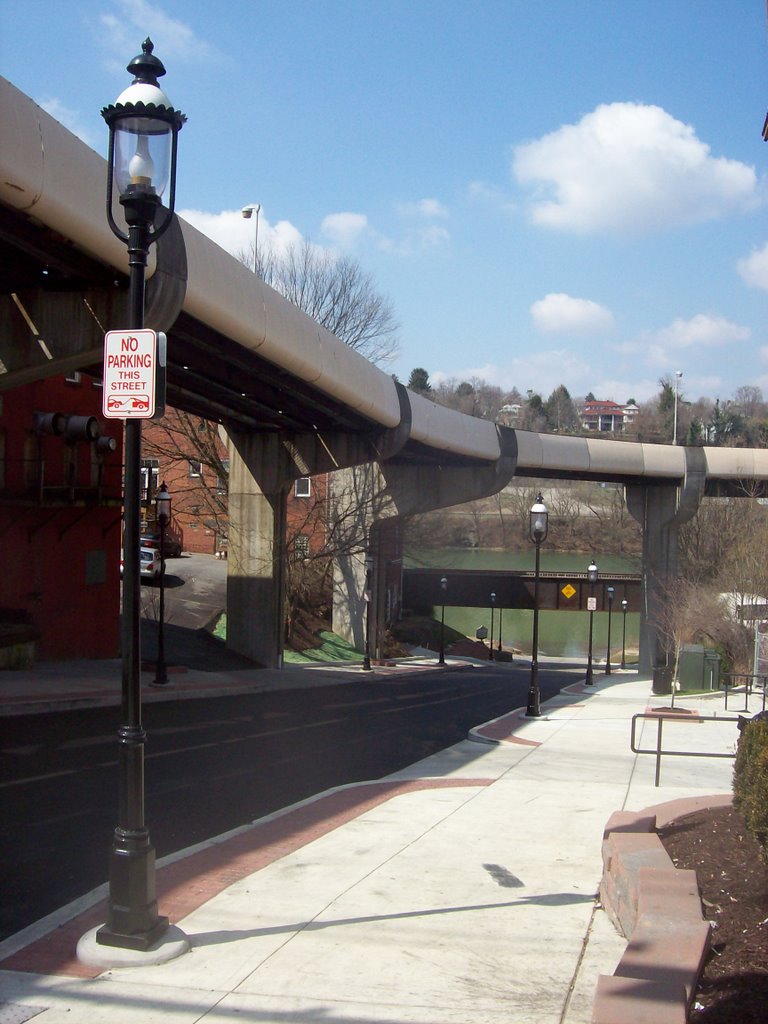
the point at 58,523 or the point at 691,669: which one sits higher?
the point at 58,523

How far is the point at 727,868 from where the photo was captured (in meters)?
6.80

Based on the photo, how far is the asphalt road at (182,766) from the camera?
8695 mm

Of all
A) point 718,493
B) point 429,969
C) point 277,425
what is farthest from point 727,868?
point 718,493

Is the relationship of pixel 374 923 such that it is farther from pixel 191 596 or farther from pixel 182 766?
pixel 191 596

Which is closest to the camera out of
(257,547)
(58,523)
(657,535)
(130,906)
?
(130,906)

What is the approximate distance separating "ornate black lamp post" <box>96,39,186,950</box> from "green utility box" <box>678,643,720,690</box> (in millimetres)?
28722

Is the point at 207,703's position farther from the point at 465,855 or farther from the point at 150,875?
the point at 150,875

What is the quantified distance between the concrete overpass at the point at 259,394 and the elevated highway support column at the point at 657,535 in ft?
0.28

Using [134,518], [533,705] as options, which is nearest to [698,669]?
[533,705]

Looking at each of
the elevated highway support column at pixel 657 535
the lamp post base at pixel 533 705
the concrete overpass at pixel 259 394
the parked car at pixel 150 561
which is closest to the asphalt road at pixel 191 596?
the parked car at pixel 150 561

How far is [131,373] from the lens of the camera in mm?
6492

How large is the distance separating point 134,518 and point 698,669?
29.4 m

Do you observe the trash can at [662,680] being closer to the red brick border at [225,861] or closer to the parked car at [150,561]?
the parked car at [150,561]

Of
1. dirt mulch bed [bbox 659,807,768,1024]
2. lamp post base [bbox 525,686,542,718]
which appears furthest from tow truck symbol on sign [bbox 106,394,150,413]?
lamp post base [bbox 525,686,542,718]
